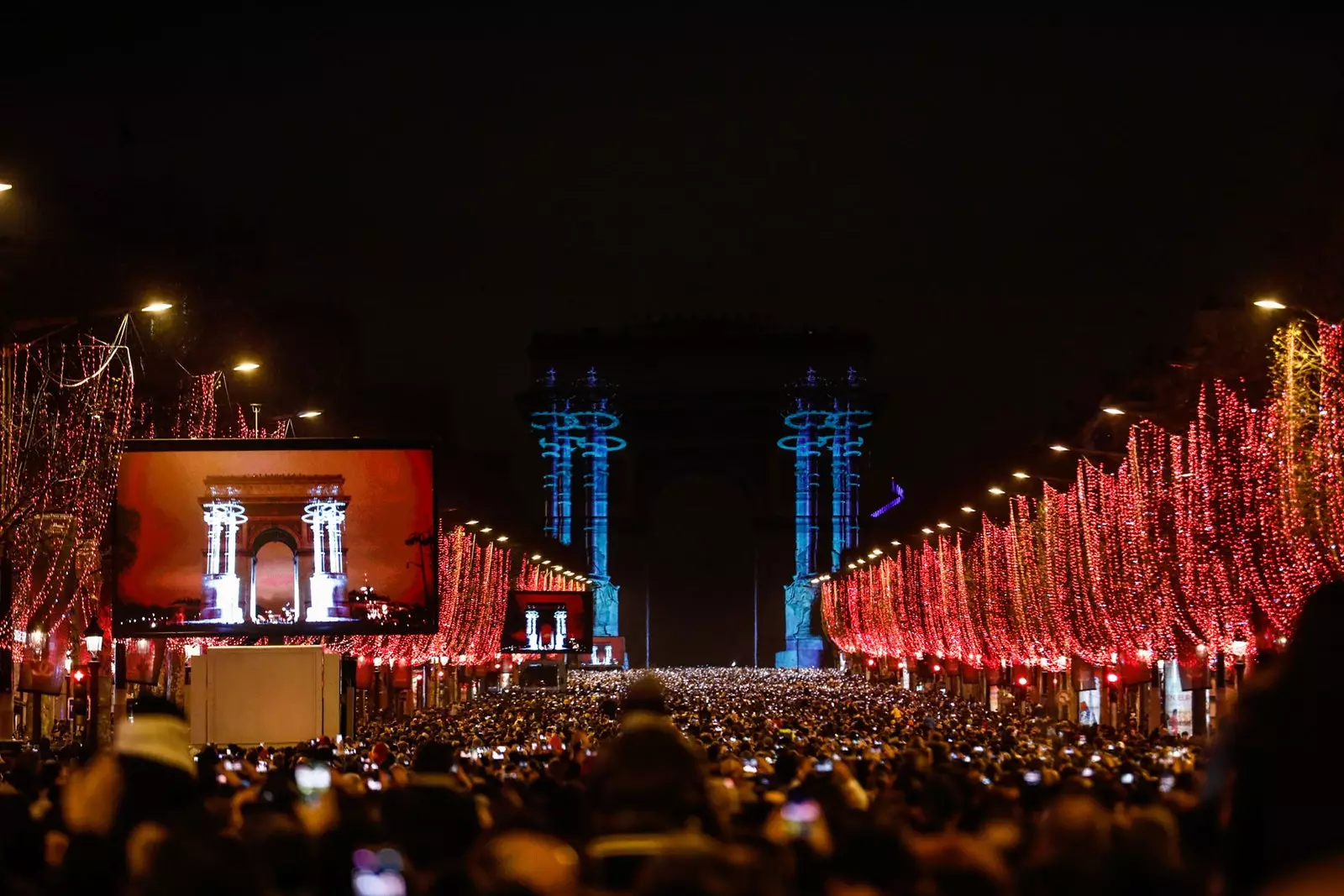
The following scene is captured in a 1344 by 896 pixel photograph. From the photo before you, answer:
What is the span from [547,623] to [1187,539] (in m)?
47.3

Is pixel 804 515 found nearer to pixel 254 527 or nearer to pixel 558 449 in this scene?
pixel 558 449

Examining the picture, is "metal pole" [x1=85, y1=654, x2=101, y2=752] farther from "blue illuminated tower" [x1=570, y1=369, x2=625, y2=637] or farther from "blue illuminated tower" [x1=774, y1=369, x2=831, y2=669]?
"blue illuminated tower" [x1=570, y1=369, x2=625, y2=637]

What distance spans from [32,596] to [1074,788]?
35882 mm

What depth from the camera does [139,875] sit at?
30.6 feet

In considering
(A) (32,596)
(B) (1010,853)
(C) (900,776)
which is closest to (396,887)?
(B) (1010,853)

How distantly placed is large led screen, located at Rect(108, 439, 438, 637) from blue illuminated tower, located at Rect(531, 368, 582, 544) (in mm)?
148987

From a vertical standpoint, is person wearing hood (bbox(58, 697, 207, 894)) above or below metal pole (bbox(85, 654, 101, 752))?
above

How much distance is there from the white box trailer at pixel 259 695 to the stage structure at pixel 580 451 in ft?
491

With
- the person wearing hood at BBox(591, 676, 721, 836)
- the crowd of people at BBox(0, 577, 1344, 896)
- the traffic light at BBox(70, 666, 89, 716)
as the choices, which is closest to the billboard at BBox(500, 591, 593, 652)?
the traffic light at BBox(70, 666, 89, 716)

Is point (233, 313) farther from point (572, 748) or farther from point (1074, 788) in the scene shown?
point (1074, 788)

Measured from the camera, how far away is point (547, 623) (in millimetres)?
93375

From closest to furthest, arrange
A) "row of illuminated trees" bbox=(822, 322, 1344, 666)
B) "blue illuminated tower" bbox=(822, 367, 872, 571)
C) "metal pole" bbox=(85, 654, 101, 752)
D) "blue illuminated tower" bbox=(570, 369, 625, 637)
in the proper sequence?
"row of illuminated trees" bbox=(822, 322, 1344, 666)
"metal pole" bbox=(85, 654, 101, 752)
"blue illuminated tower" bbox=(822, 367, 872, 571)
"blue illuminated tower" bbox=(570, 369, 625, 637)

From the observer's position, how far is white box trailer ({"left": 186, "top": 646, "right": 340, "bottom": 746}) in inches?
1572

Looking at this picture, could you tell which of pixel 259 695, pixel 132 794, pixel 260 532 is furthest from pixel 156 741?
pixel 260 532
